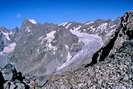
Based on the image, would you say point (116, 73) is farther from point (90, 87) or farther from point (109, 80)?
point (90, 87)

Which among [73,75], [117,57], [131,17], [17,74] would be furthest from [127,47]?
[17,74]

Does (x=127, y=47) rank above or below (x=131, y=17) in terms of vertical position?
below

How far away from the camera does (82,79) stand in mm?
30844

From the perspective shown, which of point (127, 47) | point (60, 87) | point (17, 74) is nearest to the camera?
point (60, 87)

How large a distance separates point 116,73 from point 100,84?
2198mm

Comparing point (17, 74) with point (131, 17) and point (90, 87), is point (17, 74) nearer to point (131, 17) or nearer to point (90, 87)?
point (131, 17)

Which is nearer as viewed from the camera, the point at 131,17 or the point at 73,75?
the point at 73,75

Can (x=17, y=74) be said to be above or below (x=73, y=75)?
below

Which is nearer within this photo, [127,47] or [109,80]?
[109,80]

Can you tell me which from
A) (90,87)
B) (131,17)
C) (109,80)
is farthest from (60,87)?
(131,17)

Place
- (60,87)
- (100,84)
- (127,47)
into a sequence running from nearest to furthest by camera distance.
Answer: (100,84) < (60,87) < (127,47)

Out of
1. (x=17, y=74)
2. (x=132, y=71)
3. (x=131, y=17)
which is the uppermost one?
(x=131, y=17)

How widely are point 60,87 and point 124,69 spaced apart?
7404 mm

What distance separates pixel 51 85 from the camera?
31.6 metres
